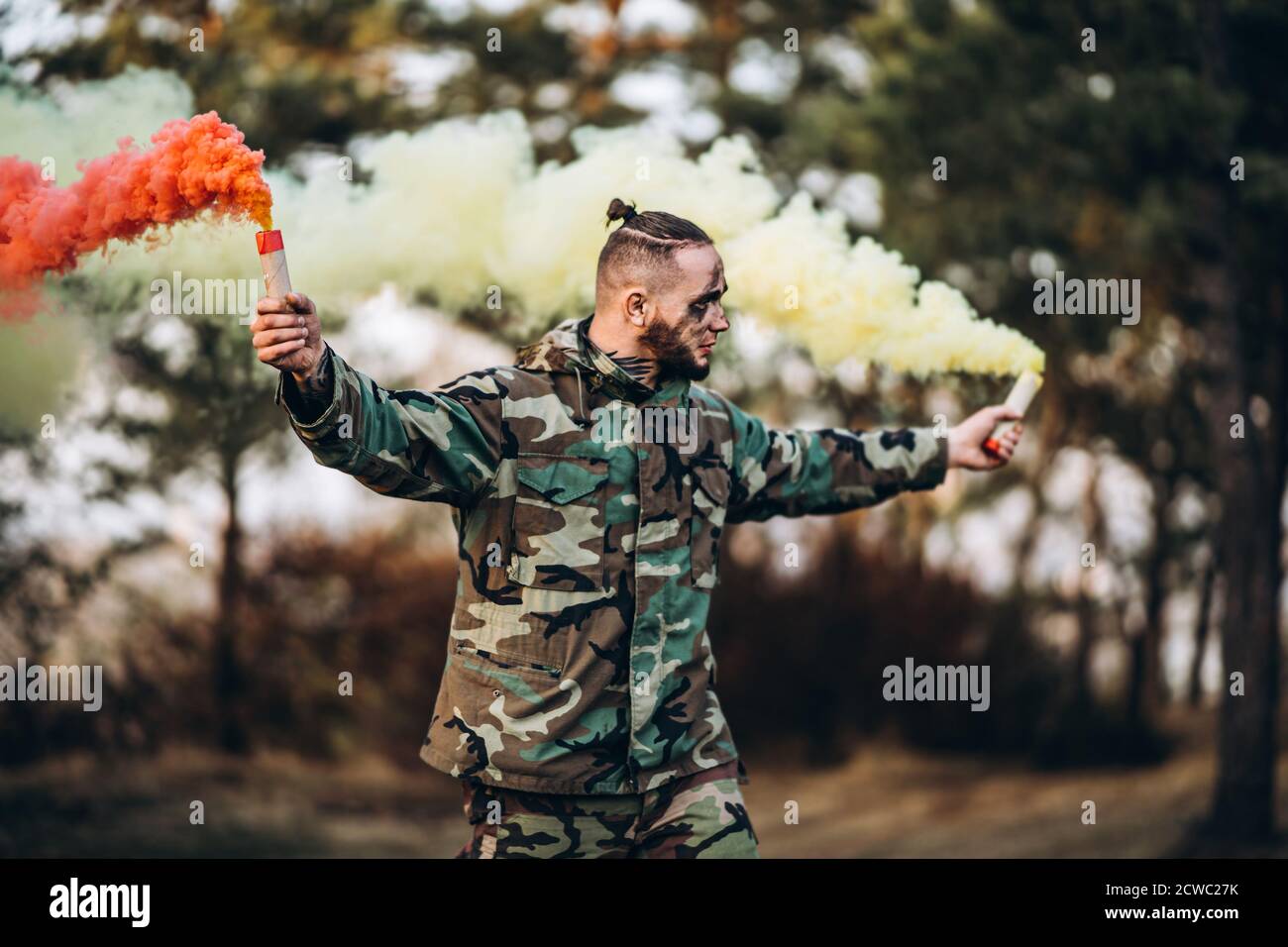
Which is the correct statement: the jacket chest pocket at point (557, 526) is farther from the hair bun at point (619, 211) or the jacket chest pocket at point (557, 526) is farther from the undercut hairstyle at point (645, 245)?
the hair bun at point (619, 211)

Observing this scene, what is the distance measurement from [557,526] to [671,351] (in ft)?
1.95

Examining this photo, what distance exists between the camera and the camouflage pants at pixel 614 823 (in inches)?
144

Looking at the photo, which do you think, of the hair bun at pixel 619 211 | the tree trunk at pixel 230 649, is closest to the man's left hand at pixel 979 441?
the hair bun at pixel 619 211

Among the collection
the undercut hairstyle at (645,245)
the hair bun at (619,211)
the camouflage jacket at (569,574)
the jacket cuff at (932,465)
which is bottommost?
the camouflage jacket at (569,574)

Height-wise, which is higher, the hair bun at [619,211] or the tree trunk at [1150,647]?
the hair bun at [619,211]

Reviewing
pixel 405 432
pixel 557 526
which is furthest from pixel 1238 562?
pixel 405 432

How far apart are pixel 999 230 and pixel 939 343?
19.8 feet

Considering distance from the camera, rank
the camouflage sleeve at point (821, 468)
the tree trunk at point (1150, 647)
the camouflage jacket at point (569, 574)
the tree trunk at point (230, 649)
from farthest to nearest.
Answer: the tree trunk at point (1150, 647) < the tree trunk at point (230, 649) < the camouflage sleeve at point (821, 468) < the camouflage jacket at point (569, 574)

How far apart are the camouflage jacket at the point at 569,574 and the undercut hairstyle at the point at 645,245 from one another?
0.70 ft

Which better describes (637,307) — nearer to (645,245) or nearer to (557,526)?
(645,245)

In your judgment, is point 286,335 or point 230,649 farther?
point 230,649

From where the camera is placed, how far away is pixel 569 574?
3.68 m

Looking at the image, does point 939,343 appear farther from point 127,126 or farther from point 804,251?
point 127,126

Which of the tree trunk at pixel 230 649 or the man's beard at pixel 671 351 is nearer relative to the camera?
the man's beard at pixel 671 351
